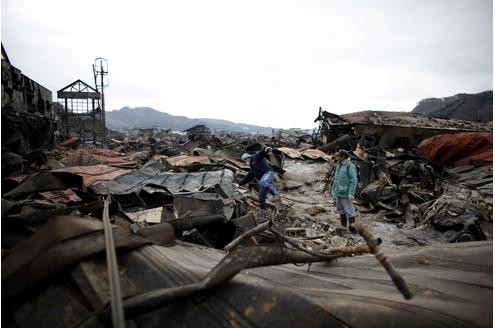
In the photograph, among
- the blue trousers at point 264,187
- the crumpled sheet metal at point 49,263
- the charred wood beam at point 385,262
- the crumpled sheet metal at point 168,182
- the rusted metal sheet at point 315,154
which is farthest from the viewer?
the rusted metal sheet at point 315,154

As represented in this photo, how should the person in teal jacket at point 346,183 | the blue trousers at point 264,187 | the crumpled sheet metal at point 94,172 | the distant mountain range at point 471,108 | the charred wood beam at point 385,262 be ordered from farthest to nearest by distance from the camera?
the distant mountain range at point 471,108, the crumpled sheet metal at point 94,172, the blue trousers at point 264,187, the person in teal jacket at point 346,183, the charred wood beam at point 385,262

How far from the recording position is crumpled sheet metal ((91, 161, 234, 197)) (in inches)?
289

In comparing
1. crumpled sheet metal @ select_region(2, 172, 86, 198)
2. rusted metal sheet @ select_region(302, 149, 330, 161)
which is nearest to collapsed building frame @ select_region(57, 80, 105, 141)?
rusted metal sheet @ select_region(302, 149, 330, 161)

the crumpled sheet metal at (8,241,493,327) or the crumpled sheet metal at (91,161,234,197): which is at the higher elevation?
the crumpled sheet metal at (8,241,493,327)

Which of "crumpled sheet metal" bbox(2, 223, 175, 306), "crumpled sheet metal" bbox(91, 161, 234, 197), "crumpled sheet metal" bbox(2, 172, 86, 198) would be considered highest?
"crumpled sheet metal" bbox(2, 172, 86, 198)

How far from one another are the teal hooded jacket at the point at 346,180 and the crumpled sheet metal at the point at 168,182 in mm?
2635

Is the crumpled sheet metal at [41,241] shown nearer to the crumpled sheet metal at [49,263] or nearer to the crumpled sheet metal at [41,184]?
the crumpled sheet metal at [49,263]

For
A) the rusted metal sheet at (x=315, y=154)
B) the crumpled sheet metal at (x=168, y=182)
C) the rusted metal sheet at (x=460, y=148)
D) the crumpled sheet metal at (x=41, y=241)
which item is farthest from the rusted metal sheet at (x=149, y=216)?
the rusted metal sheet at (x=460, y=148)

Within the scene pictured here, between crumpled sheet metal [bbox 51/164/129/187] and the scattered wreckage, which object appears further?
crumpled sheet metal [bbox 51/164/129/187]

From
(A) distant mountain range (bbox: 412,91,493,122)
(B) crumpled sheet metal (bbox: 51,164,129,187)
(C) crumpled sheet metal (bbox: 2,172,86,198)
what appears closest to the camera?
(C) crumpled sheet metal (bbox: 2,172,86,198)

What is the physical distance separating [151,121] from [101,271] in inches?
5233

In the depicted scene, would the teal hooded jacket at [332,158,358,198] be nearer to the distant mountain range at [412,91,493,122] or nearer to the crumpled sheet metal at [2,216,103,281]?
the crumpled sheet metal at [2,216,103,281]

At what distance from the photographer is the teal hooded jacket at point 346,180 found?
6.43m

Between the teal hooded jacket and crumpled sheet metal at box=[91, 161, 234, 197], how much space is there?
263 centimetres
